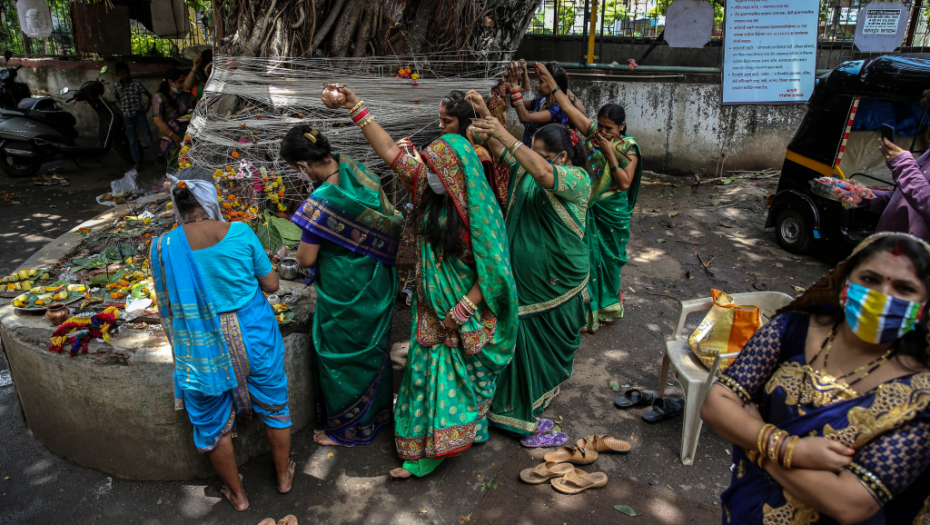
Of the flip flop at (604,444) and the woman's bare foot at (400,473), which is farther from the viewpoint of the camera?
the flip flop at (604,444)

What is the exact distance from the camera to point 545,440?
3168 millimetres

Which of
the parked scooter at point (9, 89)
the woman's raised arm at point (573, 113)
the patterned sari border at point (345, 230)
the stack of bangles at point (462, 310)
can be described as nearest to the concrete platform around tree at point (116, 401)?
the patterned sari border at point (345, 230)

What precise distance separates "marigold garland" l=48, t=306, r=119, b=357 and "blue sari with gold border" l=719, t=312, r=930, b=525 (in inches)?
111

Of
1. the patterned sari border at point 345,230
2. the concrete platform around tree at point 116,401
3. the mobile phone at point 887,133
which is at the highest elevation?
the mobile phone at point 887,133

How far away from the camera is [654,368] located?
12.9ft

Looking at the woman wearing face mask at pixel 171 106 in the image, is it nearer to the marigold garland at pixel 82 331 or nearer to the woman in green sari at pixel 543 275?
the marigold garland at pixel 82 331

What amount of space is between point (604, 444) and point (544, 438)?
0.32m

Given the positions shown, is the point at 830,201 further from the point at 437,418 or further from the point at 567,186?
the point at 437,418

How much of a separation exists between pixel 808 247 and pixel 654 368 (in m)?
2.95

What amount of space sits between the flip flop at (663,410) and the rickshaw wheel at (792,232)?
11.0 feet

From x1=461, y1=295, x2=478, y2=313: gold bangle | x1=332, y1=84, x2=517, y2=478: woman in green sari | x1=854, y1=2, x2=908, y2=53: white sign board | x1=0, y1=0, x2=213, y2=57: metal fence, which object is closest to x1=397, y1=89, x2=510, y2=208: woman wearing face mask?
x1=332, y1=84, x2=517, y2=478: woman in green sari

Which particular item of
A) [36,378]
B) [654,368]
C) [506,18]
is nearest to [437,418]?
[654,368]

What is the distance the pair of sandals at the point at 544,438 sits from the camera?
10.3 ft

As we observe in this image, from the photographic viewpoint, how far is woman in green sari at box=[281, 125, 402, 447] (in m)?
2.78
